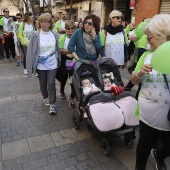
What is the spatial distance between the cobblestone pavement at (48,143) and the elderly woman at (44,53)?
47 centimetres

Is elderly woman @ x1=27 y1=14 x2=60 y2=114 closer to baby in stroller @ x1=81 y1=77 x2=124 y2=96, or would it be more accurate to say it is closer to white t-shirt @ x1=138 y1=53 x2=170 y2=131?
baby in stroller @ x1=81 y1=77 x2=124 y2=96

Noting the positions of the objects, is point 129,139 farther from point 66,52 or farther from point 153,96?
point 66,52

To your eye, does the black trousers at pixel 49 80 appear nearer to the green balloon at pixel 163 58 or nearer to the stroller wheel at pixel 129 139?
the stroller wheel at pixel 129 139

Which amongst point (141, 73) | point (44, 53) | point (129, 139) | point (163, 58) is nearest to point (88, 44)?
point (44, 53)

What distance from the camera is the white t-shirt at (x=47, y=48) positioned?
392 centimetres

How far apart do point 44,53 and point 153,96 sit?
252cm

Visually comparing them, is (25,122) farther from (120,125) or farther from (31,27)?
(31,27)

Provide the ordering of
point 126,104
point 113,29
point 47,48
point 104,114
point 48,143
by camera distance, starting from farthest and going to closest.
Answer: point 113,29, point 47,48, point 48,143, point 126,104, point 104,114

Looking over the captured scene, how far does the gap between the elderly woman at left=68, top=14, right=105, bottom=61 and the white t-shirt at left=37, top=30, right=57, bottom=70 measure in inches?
15.2

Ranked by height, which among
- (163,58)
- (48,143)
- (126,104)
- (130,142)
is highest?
(163,58)

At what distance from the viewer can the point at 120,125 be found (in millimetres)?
2656

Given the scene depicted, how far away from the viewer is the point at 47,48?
397cm

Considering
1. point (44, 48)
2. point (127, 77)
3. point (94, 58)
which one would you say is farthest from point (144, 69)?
point (127, 77)

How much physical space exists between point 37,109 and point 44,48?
131cm
